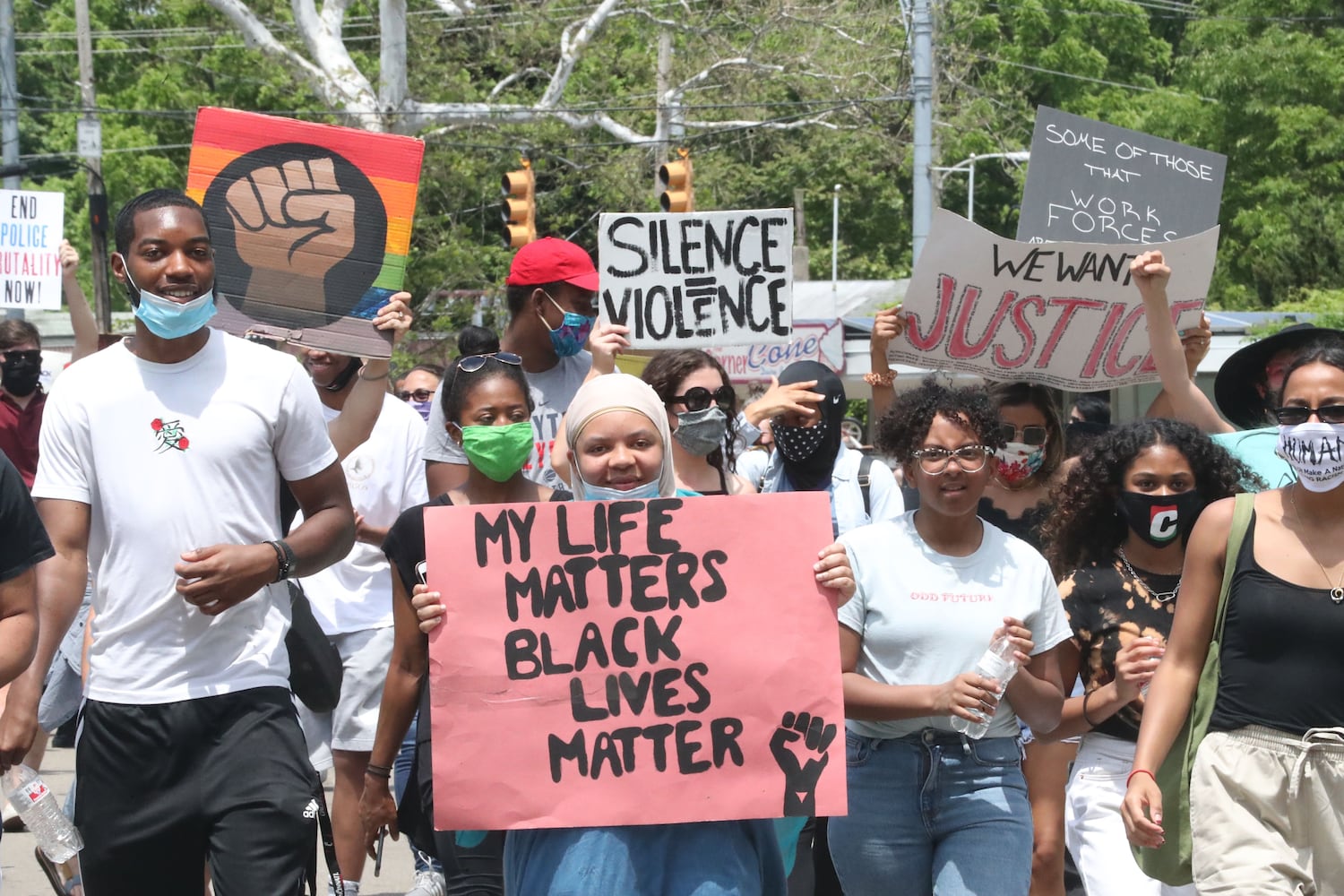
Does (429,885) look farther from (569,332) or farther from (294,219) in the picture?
(294,219)

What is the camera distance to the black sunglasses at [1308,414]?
417 centimetres

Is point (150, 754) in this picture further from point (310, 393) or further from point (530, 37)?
point (530, 37)

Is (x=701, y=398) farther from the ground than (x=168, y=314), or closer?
closer

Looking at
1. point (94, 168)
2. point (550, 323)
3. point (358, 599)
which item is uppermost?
point (94, 168)

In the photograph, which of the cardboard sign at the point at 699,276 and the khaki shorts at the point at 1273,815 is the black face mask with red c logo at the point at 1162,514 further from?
the cardboard sign at the point at 699,276

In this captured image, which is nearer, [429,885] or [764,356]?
[429,885]

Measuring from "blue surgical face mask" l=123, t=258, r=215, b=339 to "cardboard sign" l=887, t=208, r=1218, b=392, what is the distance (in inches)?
127

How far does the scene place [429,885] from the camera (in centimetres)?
538

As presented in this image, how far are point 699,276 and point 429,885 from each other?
2.90 meters

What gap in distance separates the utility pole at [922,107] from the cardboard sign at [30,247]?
30.9 feet

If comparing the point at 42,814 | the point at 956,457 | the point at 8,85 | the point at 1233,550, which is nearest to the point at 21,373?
the point at 42,814

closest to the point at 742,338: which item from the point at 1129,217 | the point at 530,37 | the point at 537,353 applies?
the point at 537,353

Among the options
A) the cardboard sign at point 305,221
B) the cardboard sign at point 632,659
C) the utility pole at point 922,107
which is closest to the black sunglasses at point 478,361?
the cardboard sign at point 305,221

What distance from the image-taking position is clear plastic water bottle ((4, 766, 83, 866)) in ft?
13.6
